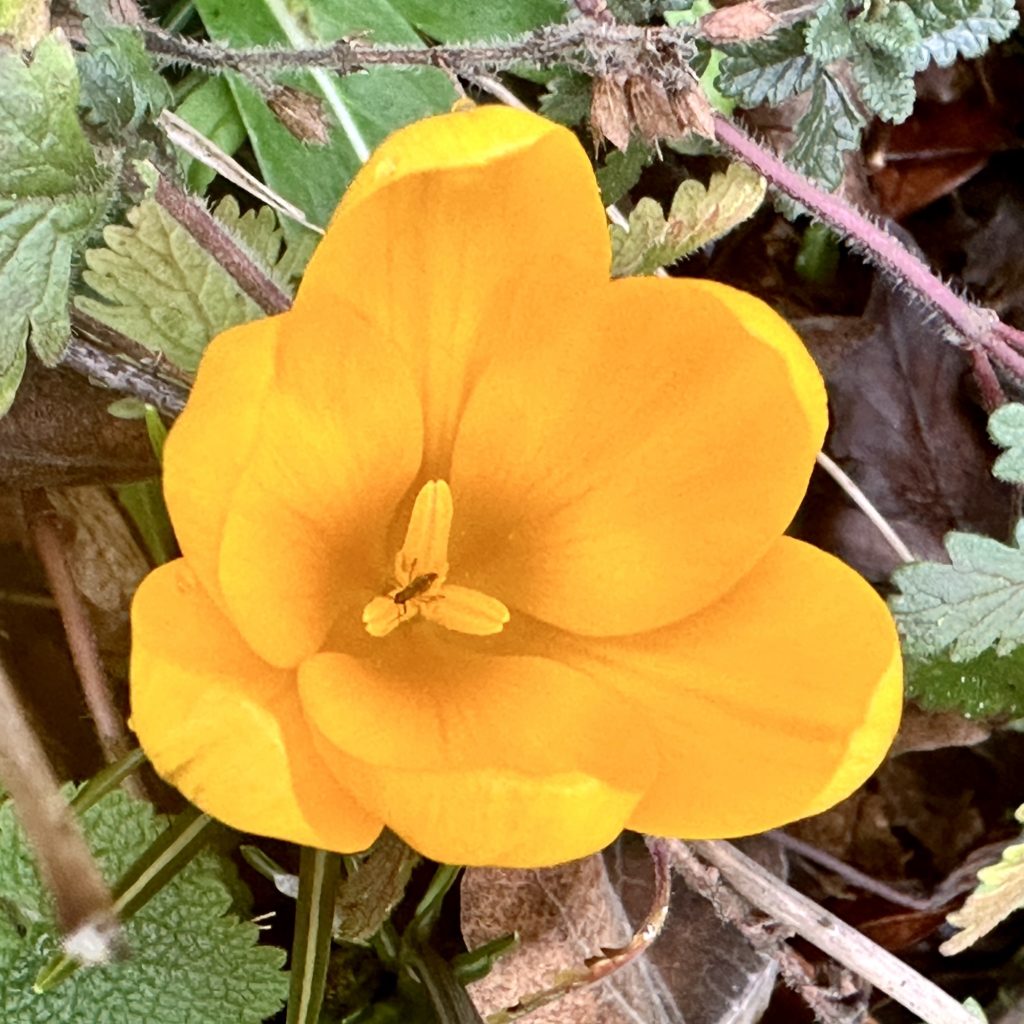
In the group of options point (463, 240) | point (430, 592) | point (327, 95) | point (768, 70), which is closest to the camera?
point (463, 240)

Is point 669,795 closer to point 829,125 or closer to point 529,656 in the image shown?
point 529,656

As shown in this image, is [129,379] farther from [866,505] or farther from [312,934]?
[866,505]

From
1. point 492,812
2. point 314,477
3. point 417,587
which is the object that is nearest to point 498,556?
point 417,587

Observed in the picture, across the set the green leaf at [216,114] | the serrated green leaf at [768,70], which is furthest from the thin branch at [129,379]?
the serrated green leaf at [768,70]

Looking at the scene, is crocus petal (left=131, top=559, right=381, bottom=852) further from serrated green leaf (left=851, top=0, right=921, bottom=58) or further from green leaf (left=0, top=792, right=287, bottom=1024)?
serrated green leaf (left=851, top=0, right=921, bottom=58)

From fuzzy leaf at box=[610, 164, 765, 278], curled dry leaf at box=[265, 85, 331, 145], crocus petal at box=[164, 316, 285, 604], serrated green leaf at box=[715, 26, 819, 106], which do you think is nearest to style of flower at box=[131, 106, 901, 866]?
crocus petal at box=[164, 316, 285, 604]

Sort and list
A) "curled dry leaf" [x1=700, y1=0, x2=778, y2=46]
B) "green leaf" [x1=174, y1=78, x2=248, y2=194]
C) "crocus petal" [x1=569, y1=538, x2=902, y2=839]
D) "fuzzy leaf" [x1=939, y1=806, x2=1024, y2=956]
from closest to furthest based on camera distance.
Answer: "crocus petal" [x1=569, y1=538, x2=902, y2=839]
"curled dry leaf" [x1=700, y1=0, x2=778, y2=46]
"fuzzy leaf" [x1=939, y1=806, x2=1024, y2=956]
"green leaf" [x1=174, y1=78, x2=248, y2=194]
